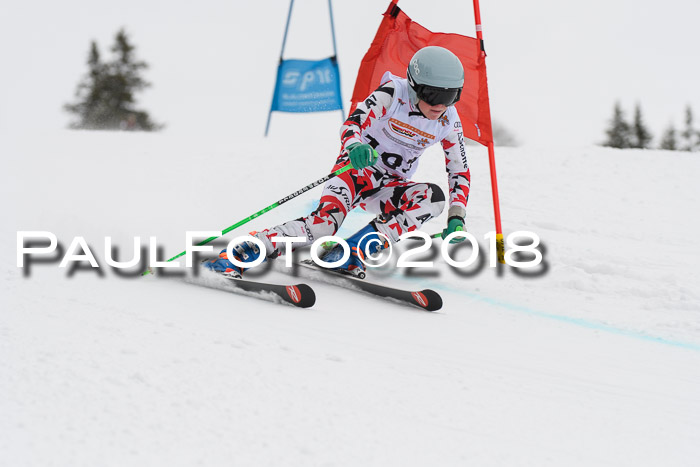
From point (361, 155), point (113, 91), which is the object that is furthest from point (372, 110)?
point (113, 91)

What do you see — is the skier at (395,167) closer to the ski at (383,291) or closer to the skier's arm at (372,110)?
the skier's arm at (372,110)

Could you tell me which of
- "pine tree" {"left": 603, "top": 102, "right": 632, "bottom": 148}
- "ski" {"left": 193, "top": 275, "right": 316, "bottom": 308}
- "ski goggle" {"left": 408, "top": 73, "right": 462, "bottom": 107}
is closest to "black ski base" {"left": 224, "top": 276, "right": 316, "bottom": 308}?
"ski" {"left": 193, "top": 275, "right": 316, "bottom": 308}

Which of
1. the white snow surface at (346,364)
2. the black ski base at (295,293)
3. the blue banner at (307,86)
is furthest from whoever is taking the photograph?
the blue banner at (307,86)

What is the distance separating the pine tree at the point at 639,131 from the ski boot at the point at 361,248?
30217mm

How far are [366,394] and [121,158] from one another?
659 centimetres

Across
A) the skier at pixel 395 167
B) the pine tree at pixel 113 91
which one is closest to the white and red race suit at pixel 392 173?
the skier at pixel 395 167

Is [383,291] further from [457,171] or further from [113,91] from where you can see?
[113,91]

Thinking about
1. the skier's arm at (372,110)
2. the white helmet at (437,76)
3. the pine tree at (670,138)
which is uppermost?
the white helmet at (437,76)

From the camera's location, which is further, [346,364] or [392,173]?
[392,173]

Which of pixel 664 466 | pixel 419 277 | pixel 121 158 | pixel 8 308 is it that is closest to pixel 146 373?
pixel 8 308

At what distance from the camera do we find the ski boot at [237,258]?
128 inches

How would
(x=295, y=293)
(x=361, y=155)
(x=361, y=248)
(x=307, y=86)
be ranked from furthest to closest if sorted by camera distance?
(x=307, y=86) < (x=361, y=248) < (x=361, y=155) < (x=295, y=293)

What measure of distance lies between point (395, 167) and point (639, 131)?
30.6 m

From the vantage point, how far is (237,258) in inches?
132
